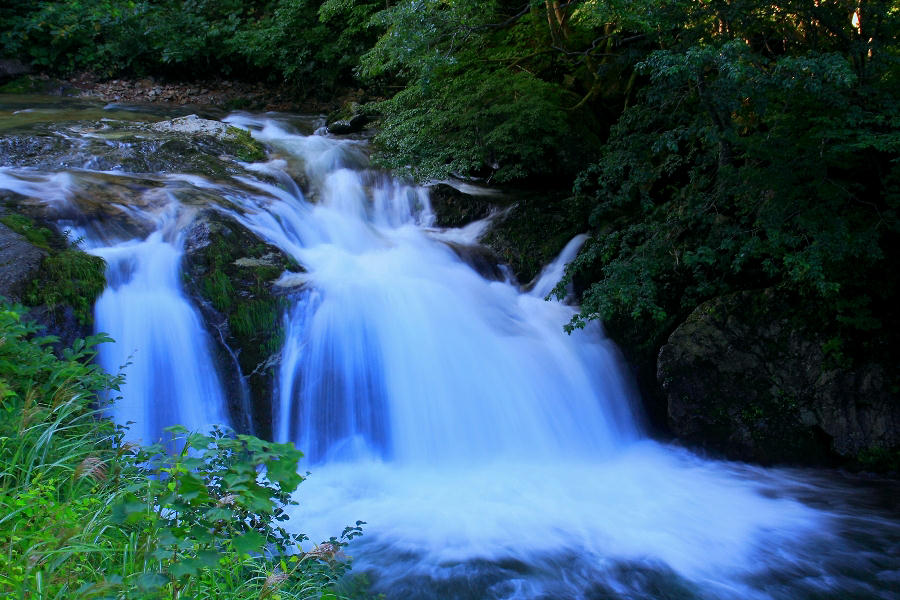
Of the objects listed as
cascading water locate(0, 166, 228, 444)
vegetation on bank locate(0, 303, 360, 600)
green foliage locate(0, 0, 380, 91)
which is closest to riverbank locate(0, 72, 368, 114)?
green foliage locate(0, 0, 380, 91)

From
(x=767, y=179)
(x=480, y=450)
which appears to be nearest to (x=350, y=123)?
(x=480, y=450)

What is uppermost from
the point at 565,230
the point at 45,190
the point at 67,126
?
the point at 67,126

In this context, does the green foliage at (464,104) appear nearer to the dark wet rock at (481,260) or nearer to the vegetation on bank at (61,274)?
the dark wet rock at (481,260)

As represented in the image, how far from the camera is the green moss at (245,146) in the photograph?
9586 mm

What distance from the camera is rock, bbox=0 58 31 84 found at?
1356 cm

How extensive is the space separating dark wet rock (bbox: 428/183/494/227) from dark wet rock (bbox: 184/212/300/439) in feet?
11.6

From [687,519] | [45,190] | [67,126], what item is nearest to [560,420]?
[687,519]

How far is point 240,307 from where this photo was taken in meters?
5.84

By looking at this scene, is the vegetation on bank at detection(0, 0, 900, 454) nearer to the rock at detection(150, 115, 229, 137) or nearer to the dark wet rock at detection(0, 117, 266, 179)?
the dark wet rock at detection(0, 117, 266, 179)

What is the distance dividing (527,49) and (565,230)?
10.5 feet

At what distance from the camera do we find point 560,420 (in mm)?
6305

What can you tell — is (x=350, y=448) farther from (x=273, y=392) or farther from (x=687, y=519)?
(x=687, y=519)

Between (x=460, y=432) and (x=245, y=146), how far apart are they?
6314 millimetres

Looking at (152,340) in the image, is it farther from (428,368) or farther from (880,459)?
(880,459)
